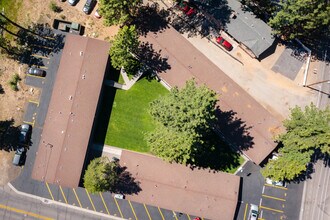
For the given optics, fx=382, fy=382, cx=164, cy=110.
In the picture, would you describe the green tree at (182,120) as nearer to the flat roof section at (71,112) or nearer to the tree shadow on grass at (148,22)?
the flat roof section at (71,112)

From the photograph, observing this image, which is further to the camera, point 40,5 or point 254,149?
point 40,5

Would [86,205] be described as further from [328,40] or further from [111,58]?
[328,40]

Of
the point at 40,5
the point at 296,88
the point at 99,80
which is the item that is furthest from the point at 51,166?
the point at 296,88

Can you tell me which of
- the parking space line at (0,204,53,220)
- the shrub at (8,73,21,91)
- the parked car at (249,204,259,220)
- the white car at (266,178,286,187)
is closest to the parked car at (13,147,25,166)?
the parking space line at (0,204,53,220)

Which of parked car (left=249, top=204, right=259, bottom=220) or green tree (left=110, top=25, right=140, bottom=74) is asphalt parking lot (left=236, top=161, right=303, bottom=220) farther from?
green tree (left=110, top=25, right=140, bottom=74)

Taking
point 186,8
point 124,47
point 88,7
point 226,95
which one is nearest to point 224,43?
point 186,8

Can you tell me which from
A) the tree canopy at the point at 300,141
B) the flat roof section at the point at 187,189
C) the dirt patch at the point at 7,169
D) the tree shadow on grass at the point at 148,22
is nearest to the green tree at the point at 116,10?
the tree shadow on grass at the point at 148,22

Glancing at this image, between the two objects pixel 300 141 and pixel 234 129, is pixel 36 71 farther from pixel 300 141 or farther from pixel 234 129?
pixel 300 141
